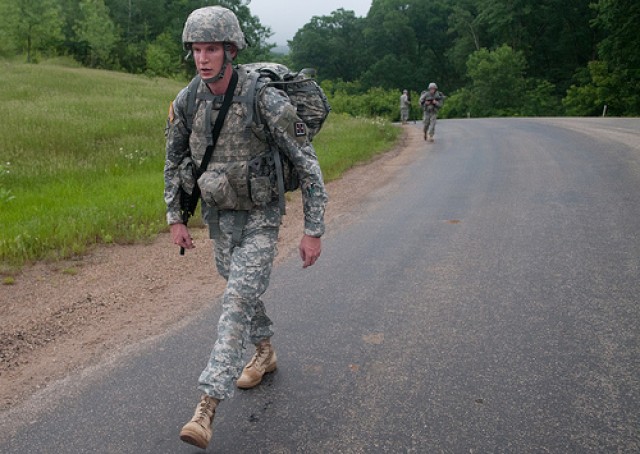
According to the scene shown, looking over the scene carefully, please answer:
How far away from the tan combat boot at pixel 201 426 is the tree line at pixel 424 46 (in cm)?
3874

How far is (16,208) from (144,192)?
73.2 inches

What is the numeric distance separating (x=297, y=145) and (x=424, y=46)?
9156 centimetres

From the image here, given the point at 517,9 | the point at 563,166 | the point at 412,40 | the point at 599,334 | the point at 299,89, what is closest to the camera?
the point at 299,89

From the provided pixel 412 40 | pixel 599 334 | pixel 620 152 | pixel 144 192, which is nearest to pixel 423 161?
pixel 620 152

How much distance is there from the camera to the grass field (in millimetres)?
6480

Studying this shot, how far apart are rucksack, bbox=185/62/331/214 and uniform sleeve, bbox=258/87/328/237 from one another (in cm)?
9

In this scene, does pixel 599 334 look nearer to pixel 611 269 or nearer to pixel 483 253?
pixel 611 269

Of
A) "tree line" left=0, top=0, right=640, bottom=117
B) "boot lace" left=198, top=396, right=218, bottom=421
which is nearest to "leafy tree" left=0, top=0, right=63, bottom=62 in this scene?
"tree line" left=0, top=0, right=640, bottom=117

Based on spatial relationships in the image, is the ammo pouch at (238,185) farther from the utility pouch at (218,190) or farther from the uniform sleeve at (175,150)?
the uniform sleeve at (175,150)

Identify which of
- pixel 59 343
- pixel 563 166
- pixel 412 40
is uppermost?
pixel 412 40

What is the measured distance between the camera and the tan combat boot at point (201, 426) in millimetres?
2641

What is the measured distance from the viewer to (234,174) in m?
2.97

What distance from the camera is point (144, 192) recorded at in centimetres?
874

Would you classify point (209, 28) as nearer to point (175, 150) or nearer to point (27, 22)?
point (175, 150)
